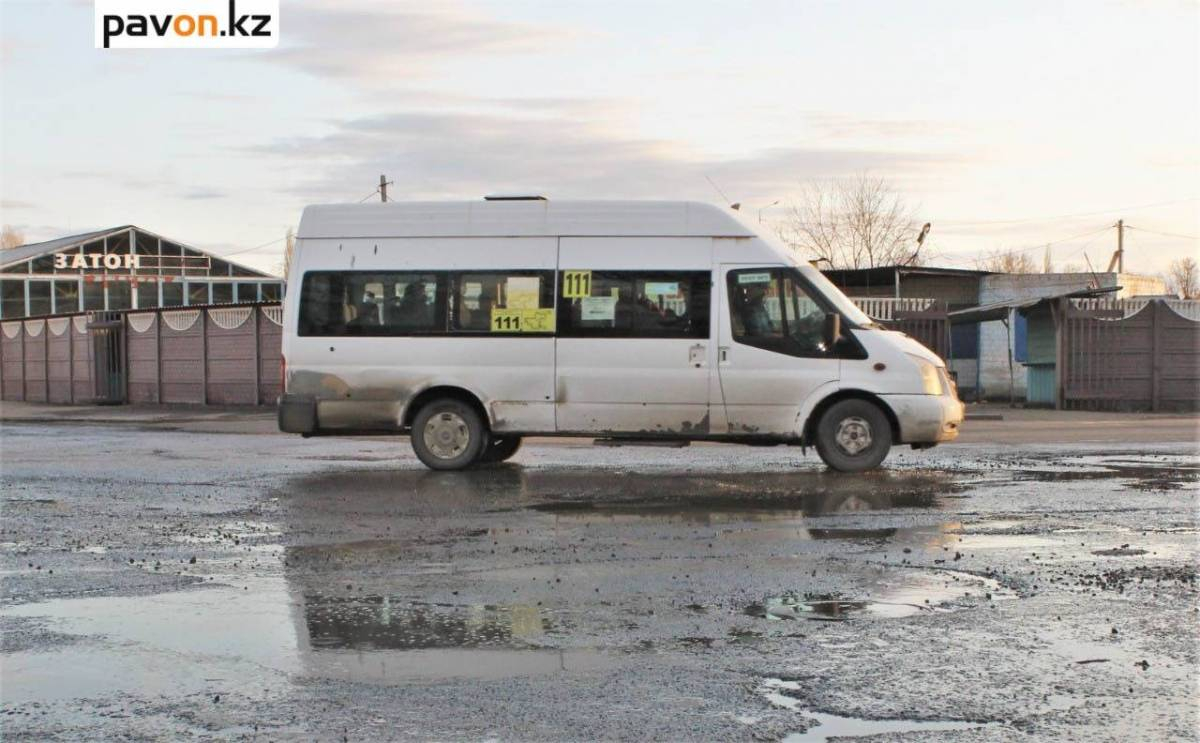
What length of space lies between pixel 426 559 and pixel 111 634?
2.50 metres

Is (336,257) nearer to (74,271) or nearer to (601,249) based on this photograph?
(601,249)

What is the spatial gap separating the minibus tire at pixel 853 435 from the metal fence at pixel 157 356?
19376 millimetres

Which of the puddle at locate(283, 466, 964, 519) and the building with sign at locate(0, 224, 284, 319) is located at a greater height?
the building with sign at locate(0, 224, 284, 319)

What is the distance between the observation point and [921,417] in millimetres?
14266

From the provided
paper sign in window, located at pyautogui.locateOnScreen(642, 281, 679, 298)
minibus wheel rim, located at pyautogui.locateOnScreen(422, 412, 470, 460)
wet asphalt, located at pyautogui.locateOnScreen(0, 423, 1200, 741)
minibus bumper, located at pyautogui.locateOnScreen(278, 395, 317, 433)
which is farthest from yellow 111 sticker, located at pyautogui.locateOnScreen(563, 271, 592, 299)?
minibus bumper, located at pyautogui.locateOnScreen(278, 395, 317, 433)

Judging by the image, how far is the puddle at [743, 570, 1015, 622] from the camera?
6.93m

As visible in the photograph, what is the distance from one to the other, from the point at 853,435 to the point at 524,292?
12.2ft

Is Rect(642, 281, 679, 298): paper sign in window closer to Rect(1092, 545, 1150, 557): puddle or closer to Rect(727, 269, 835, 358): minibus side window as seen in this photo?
Rect(727, 269, 835, 358): minibus side window

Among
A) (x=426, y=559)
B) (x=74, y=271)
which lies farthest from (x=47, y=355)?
(x=426, y=559)

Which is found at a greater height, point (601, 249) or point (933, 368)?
point (601, 249)

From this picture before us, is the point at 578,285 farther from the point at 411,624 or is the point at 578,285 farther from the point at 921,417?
the point at 411,624

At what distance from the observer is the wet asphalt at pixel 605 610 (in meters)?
5.18

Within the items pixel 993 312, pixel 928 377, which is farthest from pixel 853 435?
pixel 993 312

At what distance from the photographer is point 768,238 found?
14.8 meters
